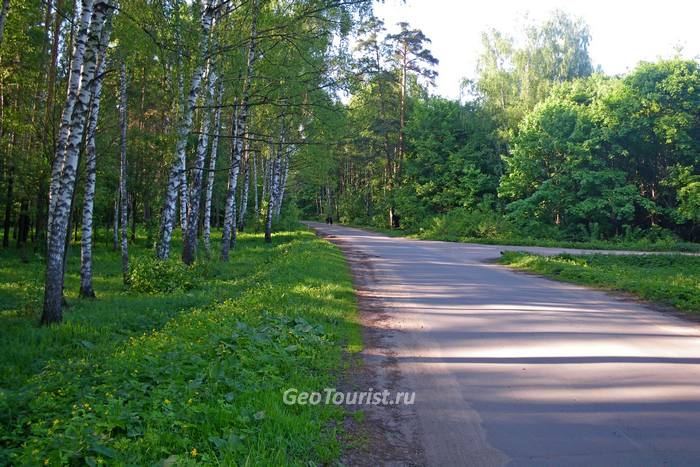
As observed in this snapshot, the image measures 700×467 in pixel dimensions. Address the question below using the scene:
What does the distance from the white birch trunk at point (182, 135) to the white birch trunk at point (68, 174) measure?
9.54 ft

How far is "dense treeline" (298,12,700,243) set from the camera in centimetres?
3450

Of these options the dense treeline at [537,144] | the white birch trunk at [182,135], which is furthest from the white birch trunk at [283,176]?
the white birch trunk at [182,135]

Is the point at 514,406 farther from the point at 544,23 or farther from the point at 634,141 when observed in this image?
the point at 544,23

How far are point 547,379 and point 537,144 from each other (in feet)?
117

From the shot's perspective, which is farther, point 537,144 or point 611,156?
point 537,144

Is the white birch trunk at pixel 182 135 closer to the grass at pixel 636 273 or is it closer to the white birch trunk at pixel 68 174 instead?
the white birch trunk at pixel 68 174

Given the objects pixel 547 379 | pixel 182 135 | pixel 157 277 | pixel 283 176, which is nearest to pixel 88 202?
pixel 157 277

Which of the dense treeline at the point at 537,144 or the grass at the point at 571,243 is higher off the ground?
the dense treeline at the point at 537,144

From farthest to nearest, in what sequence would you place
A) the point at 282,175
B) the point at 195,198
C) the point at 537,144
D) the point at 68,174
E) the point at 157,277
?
the point at 282,175
the point at 537,144
the point at 195,198
the point at 157,277
the point at 68,174

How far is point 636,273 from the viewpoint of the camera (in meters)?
17.1

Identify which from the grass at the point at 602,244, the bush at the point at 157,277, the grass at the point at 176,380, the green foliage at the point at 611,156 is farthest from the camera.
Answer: the green foliage at the point at 611,156

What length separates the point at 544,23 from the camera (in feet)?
156

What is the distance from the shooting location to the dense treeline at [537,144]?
34500 millimetres

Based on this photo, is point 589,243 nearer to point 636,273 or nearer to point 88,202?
point 636,273
